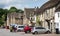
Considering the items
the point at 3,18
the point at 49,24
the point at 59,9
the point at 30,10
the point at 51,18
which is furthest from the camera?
the point at 3,18

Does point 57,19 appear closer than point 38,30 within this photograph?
No

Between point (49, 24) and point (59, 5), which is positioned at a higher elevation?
point (59, 5)

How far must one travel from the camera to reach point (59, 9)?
53.4 meters

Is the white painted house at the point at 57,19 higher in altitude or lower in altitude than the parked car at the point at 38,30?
higher

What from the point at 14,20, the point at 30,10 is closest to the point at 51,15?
the point at 30,10

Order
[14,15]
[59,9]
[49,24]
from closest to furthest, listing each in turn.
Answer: [59,9]
[49,24]
[14,15]

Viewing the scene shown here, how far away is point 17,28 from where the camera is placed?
63156 millimetres

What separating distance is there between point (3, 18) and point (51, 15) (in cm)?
10070

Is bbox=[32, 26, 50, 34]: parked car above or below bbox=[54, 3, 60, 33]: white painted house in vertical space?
below

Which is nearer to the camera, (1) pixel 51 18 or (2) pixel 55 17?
(2) pixel 55 17

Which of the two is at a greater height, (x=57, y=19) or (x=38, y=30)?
(x=57, y=19)

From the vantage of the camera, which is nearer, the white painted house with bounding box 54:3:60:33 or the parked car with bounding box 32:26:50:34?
the parked car with bounding box 32:26:50:34

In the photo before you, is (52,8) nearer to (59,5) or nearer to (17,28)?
(59,5)

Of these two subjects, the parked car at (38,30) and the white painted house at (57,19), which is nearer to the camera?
the parked car at (38,30)
